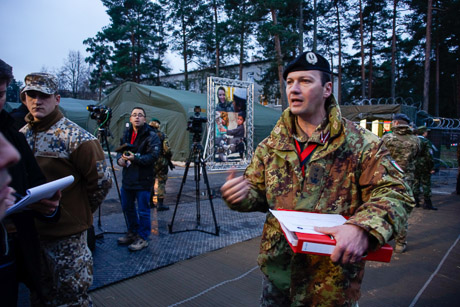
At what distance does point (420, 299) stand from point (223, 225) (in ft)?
10.6

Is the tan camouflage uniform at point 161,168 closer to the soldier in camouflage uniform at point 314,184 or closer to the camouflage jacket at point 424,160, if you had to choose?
the soldier in camouflage uniform at point 314,184

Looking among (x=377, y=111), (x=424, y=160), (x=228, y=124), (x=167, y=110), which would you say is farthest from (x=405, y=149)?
(x=167, y=110)

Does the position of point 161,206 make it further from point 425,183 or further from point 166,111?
point 166,111

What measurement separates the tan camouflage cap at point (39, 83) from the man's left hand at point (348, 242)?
2.15 meters

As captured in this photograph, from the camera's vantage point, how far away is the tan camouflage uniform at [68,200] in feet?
6.53

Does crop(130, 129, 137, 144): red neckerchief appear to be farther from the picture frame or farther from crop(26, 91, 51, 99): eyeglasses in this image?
the picture frame

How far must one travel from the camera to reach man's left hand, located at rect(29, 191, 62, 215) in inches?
64.2

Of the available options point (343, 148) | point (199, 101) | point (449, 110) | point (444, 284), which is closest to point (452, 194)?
point (444, 284)

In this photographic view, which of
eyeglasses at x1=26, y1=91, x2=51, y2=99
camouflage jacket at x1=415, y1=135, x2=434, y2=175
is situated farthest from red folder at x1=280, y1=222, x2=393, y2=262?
camouflage jacket at x1=415, y1=135, x2=434, y2=175

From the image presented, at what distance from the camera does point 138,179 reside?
4199 mm

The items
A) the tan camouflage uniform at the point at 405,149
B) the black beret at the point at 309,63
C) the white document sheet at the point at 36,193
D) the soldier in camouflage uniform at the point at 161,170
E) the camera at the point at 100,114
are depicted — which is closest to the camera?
the white document sheet at the point at 36,193

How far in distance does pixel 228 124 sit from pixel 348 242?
8783 mm

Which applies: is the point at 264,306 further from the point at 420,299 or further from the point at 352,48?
the point at 352,48

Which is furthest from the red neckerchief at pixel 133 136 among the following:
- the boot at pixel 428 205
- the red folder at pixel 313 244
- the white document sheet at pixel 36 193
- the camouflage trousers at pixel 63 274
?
the boot at pixel 428 205
